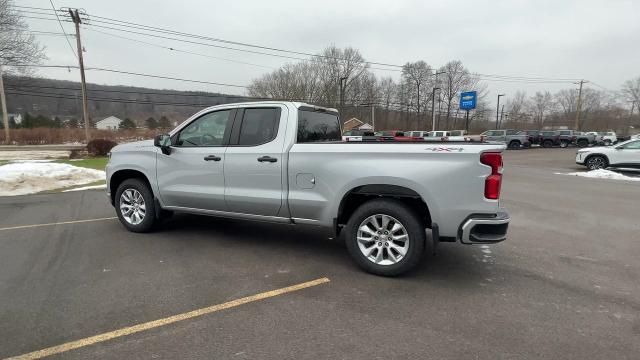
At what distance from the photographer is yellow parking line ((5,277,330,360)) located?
2.69 meters

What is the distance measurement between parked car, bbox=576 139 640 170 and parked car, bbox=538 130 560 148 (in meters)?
26.7

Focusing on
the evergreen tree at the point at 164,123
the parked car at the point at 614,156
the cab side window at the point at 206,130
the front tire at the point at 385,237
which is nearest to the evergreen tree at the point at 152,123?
the evergreen tree at the point at 164,123

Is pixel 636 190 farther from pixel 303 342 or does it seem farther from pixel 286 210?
pixel 303 342

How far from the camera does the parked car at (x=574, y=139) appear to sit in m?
39.8

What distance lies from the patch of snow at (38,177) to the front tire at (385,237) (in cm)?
976

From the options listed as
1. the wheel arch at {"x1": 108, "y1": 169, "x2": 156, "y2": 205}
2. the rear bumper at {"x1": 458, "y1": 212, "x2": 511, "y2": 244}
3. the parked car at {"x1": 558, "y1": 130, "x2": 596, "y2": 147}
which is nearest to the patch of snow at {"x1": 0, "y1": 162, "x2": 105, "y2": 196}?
the wheel arch at {"x1": 108, "y1": 169, "x2": 156, "y2": 205}

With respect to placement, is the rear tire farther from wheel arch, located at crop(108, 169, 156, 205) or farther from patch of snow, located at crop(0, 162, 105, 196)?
patch of snow, located at crop(0, 162, 105, 196)

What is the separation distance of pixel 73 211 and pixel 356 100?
63.2 meters

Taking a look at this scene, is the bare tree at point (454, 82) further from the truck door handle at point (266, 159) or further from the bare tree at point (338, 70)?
the truck door handle at point (266, 159)

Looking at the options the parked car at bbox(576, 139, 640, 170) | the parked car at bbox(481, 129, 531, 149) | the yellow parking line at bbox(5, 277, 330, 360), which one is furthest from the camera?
the parked car at bbox(481, 129, 531, 149)

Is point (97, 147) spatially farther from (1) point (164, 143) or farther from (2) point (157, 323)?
(2) point (157, 323)

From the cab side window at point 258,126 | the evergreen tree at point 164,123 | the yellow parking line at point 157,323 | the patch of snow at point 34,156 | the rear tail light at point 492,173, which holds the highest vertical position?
the evergreen tree at point 164,123

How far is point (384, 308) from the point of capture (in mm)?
3408

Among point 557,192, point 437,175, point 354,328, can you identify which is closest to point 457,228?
point 437,175
